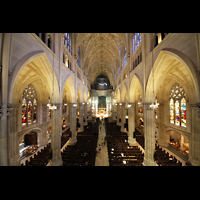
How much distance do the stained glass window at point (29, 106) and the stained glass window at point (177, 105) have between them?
20977 mm

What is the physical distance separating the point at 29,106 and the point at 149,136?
1689 centimetres

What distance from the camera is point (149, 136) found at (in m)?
9.48

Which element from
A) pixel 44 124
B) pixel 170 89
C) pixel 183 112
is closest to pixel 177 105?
pixel 183 112

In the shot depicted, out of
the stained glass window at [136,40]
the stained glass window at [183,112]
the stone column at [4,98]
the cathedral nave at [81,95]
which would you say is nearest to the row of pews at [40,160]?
the cathedral nave at [81,95]

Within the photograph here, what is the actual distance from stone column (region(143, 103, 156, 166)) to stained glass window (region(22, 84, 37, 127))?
15.6 meters

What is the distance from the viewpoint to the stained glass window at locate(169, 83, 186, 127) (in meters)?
12.8

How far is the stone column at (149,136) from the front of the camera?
9.22 metres

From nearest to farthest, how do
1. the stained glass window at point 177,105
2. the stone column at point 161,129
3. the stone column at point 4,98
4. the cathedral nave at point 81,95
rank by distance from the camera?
the stone column at point 4,98 → the cathedral nave at point 81,95 → the stained glass window at point 177,105 → the stone column at point 161,129

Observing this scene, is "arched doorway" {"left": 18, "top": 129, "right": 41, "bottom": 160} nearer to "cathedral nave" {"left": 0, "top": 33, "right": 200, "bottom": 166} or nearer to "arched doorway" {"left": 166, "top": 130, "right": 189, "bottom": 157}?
"cathedral nave" {"left": 0, "top": 33, "right": 200, "bottom": 166}

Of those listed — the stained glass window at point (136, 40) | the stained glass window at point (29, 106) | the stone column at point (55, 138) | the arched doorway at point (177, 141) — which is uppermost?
the stained glass window at point (136, 40)

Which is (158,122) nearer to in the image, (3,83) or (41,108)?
(3,83)

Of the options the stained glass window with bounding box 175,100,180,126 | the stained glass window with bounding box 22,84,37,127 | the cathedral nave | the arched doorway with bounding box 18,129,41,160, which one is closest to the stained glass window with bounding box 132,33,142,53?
the cathedral nave

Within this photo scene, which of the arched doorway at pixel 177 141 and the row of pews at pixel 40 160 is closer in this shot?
the row of pews at pixel 40 160

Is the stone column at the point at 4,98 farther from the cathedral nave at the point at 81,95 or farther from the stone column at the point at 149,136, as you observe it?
the stone column at the point at 149,136
